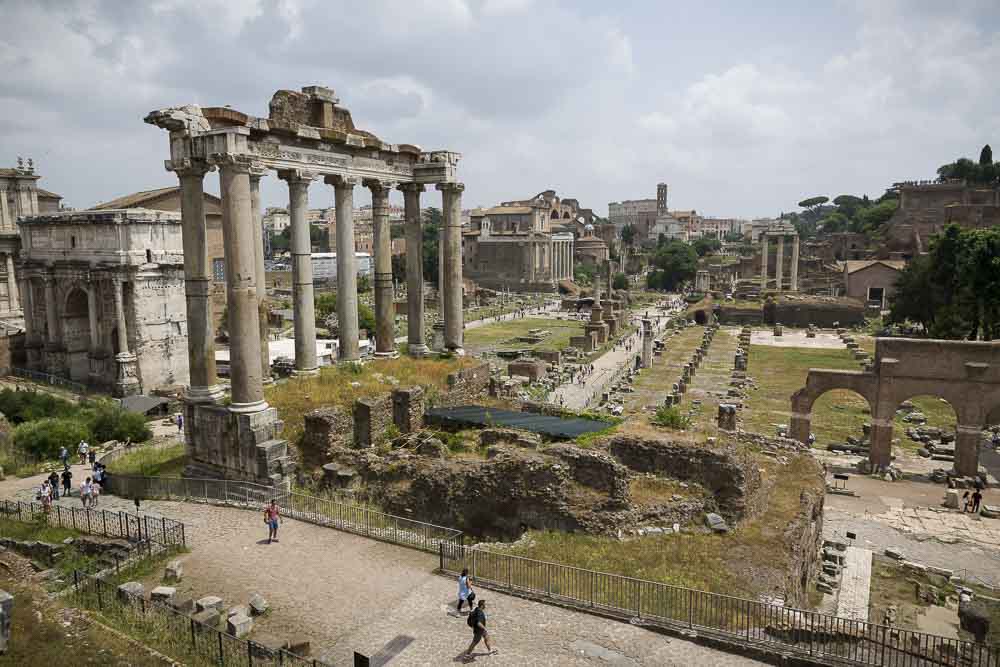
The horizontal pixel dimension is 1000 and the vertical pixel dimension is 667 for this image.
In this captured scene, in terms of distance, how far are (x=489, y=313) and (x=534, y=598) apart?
7836 cm

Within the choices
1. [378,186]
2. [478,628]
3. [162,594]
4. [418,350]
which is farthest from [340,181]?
[478,628]

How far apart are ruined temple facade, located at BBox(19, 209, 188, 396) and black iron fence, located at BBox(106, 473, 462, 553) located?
2305 centimetres

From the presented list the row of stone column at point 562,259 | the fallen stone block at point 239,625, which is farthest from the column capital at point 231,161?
the row of stone column at point 562,259

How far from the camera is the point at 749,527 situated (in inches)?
556

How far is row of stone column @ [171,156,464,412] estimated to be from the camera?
15.7m

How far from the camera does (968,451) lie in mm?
25953

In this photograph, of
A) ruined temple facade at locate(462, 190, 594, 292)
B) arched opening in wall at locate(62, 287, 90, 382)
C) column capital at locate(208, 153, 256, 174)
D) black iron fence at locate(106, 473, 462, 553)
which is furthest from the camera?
ruined temple facade at locate(462, 190, 594, 292)

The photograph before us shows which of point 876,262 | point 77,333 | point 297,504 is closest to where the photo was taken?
point 297,504

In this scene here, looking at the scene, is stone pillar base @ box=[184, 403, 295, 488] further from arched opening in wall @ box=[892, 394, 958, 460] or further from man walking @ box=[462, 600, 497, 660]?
arched opening in wall @ box=[892, 394, 958, 460]

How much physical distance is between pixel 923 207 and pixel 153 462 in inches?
4567

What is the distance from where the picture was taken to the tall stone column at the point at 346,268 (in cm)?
2008

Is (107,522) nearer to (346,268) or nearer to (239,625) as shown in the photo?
(239,625)

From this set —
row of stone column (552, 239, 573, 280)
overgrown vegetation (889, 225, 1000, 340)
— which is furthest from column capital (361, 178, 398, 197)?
row of stone column (552, 239, 573, 280)

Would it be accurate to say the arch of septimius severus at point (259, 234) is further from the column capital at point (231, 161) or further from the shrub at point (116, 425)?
the shrub at point (116, 425)
